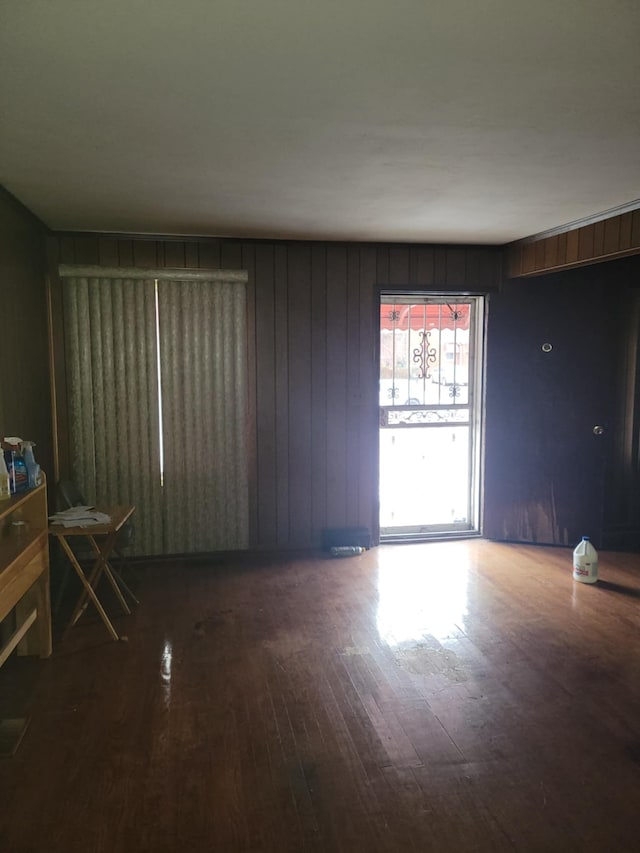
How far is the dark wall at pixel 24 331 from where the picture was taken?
3428mm

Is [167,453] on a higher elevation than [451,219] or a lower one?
lower

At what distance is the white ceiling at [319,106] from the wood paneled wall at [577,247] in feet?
0.70

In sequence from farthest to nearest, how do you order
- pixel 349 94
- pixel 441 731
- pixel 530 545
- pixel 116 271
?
pixel 530 545, pixel 116 271, pixel 441 731, pixel 349 94

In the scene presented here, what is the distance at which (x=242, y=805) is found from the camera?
7.28 feet

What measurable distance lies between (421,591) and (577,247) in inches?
101

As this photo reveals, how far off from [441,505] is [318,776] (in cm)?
351

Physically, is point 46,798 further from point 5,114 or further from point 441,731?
point 5,114

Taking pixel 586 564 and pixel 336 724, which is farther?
pixel 586 564

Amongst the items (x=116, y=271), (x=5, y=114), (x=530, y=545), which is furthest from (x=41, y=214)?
(x=530, y=545)

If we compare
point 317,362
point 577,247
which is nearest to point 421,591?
point 317,362

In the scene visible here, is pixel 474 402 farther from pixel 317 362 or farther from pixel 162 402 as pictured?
pixel 162 402

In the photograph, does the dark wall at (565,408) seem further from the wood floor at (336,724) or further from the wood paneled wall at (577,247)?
the wood floor at (336,724)

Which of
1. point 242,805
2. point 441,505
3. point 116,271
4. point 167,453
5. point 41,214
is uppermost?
point 41,214

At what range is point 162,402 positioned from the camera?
188 inches
